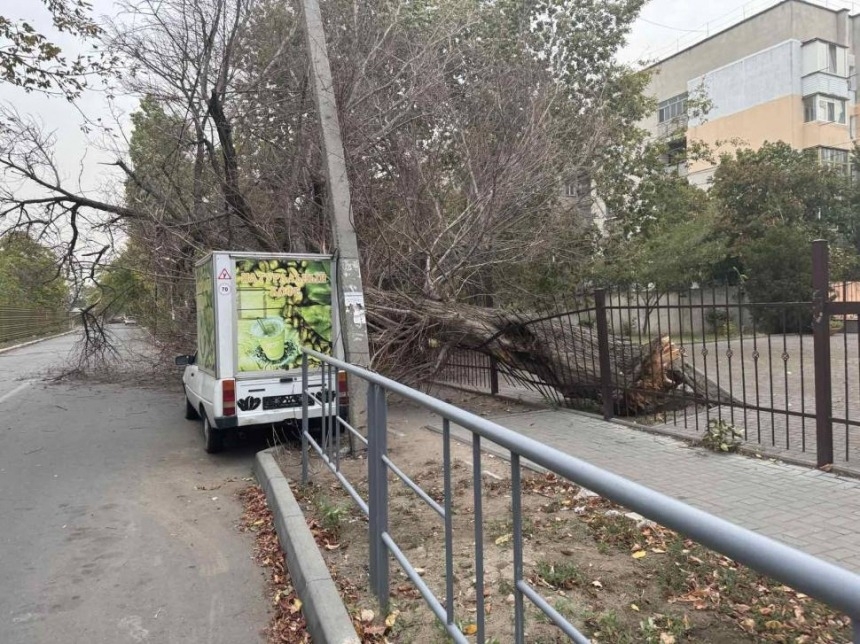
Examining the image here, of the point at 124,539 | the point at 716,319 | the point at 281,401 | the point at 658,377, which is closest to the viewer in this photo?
the point at 124,539

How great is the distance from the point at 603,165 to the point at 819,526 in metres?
14.6

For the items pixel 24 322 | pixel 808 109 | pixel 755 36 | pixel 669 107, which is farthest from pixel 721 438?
pixel 24 322

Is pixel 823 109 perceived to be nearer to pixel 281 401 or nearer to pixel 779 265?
pixel 779 265

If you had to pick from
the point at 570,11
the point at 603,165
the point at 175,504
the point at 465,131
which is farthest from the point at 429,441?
the point at 570,11

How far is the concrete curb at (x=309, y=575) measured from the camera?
10.0 feet

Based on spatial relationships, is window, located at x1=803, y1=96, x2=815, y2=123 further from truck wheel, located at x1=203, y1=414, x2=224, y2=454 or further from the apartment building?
truck wheel, located at x1=203, y1=414, x2=224, y2=454

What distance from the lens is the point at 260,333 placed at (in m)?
7.16

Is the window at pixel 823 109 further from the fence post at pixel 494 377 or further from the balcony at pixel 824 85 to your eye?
the fence post at pixel 494 377

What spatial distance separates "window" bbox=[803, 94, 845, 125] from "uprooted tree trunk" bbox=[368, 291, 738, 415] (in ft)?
112

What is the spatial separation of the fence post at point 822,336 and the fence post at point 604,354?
2.68 m

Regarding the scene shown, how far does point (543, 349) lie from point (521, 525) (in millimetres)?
7161

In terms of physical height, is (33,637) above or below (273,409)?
below

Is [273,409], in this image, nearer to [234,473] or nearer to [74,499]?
[234,473]

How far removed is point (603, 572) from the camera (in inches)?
141
